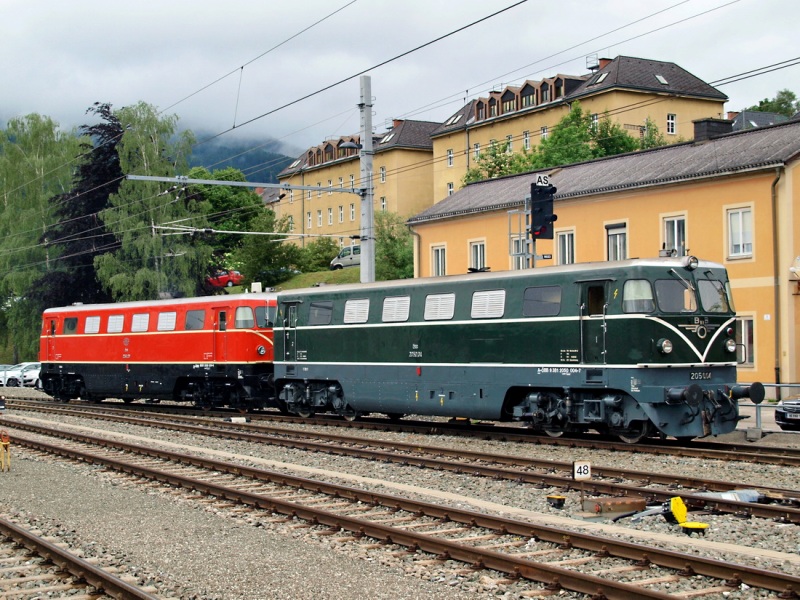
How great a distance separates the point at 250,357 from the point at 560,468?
14.6 m

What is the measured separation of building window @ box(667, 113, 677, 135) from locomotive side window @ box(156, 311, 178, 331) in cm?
4697

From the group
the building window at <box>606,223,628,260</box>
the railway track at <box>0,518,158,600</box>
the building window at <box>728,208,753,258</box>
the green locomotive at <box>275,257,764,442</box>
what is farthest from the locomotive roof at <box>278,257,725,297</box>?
the building window at <box>606,223,628,260</box>

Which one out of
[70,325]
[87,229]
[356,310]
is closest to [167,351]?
[70,325]

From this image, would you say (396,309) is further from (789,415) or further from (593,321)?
(789,415)

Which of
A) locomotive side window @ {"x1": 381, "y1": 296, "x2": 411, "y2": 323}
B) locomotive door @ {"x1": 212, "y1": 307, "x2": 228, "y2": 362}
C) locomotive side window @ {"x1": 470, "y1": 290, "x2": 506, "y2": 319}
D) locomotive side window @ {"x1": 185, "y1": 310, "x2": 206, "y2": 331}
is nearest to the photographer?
locomotive side window @ {"x1": 470, "y1": 290, "x2": 506, "y2": 319}

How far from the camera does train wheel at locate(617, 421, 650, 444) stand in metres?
18.5

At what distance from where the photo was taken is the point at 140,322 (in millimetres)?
32562

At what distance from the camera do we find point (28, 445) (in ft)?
69.2

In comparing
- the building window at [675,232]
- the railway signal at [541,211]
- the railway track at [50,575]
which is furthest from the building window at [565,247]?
the railway track at [50,575]

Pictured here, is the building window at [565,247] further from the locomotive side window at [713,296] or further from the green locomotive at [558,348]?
the locomotive side window at [713,296]

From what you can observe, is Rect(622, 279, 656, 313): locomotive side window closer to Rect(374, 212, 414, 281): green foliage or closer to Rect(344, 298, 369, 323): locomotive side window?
Rect(344, 298, 369, 323): locomotive side window

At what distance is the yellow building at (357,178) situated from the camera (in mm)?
86562

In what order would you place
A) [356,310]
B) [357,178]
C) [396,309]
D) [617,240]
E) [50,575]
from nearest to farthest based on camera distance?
[50,575]
[396,309]
[356,310]
[617,240]
[357,178]

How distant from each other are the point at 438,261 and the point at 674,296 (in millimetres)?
25931
